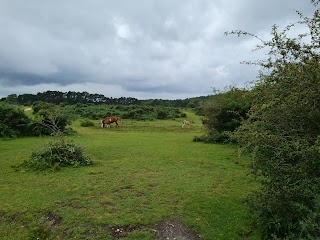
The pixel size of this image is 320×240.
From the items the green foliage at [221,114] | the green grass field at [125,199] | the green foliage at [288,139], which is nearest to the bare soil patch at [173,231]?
the green grass field at [125,199]

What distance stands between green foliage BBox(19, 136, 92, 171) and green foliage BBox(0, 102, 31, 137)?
8741 millimetres

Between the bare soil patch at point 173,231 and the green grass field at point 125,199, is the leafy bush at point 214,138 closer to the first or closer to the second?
the green grass field at point 125,199

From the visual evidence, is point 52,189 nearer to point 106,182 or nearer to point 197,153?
point 106,182

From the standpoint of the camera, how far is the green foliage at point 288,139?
4605 mm

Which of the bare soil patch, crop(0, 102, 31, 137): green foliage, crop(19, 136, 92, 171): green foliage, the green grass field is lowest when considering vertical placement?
the bare soil patch

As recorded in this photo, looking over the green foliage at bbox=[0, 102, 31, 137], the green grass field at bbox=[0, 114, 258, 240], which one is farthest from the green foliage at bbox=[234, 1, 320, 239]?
the green foliage at bbox=[0, 102, 31, 137]

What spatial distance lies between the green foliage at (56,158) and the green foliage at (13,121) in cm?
874

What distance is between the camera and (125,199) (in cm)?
679

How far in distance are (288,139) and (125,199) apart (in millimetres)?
3714

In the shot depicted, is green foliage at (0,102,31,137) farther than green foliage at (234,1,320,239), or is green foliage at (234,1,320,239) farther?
green foliage at (0,102,31,137)

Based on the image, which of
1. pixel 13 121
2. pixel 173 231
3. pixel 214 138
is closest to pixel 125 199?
pixel 173 231

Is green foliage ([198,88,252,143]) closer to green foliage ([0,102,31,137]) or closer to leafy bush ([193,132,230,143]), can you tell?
leafy bush ([193,132,230,143])

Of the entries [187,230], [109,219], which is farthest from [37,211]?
[187,230]

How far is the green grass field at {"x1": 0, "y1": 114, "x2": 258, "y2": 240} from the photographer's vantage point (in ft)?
17.8
